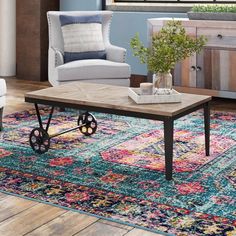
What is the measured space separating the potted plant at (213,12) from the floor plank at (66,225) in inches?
122

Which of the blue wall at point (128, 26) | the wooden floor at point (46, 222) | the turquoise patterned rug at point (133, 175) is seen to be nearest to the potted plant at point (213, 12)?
the blue wall at point (128, 26)

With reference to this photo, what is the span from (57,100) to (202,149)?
3.37 ft

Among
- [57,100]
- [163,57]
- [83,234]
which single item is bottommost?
[83,234]

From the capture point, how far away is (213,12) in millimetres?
5145

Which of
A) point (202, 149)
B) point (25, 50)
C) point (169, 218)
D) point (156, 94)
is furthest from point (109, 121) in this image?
point (25, 50)

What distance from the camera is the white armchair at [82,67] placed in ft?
15.7

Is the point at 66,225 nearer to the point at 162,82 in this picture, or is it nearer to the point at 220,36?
the point at 162,82

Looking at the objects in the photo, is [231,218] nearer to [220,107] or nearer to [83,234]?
[83,234]

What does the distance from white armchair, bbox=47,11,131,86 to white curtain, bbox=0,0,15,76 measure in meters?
1.59

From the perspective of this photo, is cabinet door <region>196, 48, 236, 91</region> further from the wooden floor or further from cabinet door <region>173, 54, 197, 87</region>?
the wooden floor

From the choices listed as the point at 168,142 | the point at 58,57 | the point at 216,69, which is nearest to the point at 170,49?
the point at 168,142

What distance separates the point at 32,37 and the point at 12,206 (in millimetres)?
4023

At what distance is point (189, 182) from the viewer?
3.00 m

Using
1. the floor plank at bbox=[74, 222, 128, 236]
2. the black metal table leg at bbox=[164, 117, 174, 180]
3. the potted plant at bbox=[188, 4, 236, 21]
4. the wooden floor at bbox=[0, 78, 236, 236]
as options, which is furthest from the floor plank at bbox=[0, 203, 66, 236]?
the potted plant at bbox=[188, 4, 236, 21]
